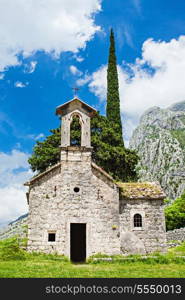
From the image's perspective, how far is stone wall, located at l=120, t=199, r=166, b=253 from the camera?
68.4 feet

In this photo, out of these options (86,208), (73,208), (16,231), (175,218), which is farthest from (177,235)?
(16,231)

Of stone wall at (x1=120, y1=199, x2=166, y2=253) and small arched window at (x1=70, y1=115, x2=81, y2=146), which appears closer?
stone wall at (x1=120, y1=199, x2=166, y2=253)

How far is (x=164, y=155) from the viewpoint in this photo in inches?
4114

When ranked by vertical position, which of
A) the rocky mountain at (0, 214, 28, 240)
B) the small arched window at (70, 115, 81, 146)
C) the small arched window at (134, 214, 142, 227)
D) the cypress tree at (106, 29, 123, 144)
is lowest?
the rocky mountain at (0, 214, 28, 240)

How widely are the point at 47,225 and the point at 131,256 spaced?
545 centimetres

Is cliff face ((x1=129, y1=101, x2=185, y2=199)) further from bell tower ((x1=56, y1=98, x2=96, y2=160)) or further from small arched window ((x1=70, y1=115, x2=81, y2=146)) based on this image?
bell tower ((x1=56, y1=98, x2=96, y2=160))

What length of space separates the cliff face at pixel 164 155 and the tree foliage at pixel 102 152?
38.0m

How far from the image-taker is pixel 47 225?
20203mm

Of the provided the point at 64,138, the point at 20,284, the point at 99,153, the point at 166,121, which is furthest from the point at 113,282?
the point at 166,121

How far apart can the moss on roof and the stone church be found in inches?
→ 2.7

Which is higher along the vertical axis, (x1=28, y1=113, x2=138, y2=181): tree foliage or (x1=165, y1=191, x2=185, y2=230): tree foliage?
(x1=28, y1=113, x2=138, y2=181): tree foliage

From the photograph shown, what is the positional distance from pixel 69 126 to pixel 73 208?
5.51 m

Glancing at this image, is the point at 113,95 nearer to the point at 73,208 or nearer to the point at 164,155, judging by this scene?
the point at 73,208

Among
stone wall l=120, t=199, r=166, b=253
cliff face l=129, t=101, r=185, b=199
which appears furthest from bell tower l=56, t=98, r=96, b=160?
cliff face l=129, t=101, r=185, b=199
